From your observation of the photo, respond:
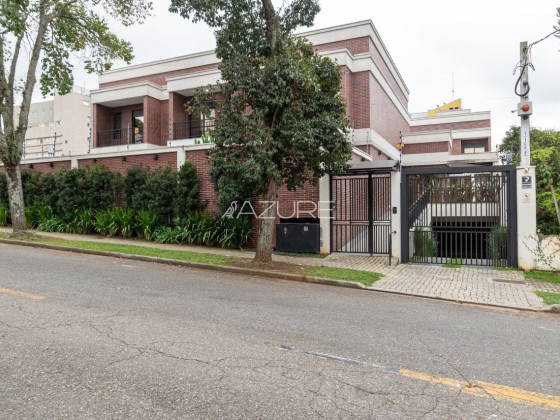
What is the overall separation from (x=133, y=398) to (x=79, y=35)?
17736 millimetres

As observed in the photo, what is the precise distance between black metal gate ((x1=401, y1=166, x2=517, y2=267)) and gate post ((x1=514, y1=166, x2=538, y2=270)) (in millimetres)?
125

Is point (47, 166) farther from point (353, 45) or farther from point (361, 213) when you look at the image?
point (353, 45)

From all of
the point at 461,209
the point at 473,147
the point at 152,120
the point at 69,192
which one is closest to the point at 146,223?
the point at 69,192

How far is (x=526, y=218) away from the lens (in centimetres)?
1063

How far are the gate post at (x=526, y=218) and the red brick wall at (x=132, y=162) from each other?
11450mm

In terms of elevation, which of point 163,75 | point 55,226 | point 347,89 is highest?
point 163,75

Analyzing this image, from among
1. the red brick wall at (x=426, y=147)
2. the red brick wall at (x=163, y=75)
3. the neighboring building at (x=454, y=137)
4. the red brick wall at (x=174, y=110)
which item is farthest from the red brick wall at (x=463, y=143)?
the red brick wall at (x=174, y=110)

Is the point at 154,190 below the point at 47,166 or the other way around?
below

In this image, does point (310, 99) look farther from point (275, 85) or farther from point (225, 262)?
point (225, 262)

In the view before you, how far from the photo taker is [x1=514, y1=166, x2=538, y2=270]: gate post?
1057 cm

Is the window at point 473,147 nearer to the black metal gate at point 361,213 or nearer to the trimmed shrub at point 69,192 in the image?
the black metal gate at point 361,213

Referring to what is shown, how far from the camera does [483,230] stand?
12031mm

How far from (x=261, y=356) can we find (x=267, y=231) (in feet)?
22.1

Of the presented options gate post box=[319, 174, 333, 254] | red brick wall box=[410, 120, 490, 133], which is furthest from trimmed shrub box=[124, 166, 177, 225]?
red brick wall box=[410, 120, 490, 133]
